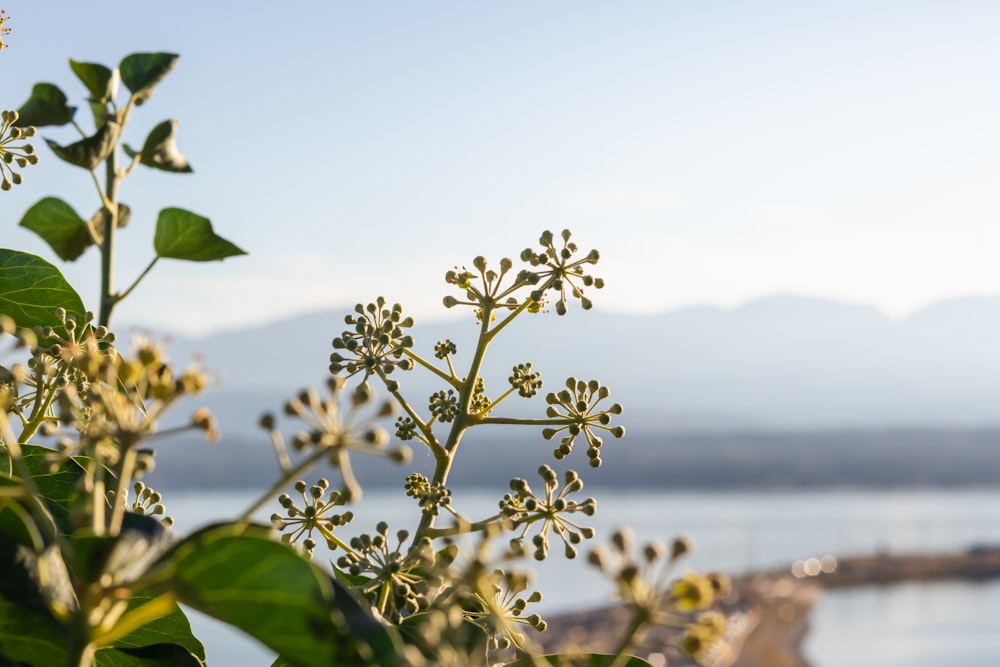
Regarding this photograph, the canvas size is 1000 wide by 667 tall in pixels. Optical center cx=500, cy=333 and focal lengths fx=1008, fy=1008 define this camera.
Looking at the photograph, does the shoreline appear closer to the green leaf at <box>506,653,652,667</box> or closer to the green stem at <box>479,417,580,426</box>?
the green stem at <box>479,417,580,426</box>

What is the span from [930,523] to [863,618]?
2806cm

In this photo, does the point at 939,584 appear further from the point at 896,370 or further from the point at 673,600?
the point at 896,370

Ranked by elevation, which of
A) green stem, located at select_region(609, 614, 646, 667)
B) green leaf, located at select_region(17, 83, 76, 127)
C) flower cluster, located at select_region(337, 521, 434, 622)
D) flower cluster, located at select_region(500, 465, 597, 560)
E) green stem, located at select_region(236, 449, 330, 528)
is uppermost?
green leaf, located at select_region(17, 83, 76, 127)

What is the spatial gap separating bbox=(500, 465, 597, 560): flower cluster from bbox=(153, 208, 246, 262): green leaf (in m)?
0.40

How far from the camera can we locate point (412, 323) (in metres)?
0.82

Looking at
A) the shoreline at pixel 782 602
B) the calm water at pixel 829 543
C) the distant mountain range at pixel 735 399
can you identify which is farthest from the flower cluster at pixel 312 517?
the distant mountain range at pixel 735 399

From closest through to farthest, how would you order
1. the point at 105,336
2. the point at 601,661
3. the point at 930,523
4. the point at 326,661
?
the point at 326,661
the point at 601,661
the point at 105,336
the point at 930,523

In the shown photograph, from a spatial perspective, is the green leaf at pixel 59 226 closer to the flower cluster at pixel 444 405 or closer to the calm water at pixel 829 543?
the flower cluster at pixel 444 405

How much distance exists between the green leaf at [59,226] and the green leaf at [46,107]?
8 centimetres

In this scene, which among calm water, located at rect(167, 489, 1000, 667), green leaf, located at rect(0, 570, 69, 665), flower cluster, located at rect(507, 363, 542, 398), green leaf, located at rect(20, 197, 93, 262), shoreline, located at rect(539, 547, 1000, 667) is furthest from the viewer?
calm water, located at rect(167, 489, 1000, 667)

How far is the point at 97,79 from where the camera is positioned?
0.96 metres

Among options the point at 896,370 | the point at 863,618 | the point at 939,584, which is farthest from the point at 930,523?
the point at 896,370

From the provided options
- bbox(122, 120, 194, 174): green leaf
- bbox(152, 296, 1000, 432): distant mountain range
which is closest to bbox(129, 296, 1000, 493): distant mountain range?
bbox(152, 296, 1000, 432): distant mountain range

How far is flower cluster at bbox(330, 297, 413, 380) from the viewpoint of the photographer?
81 centimetres
